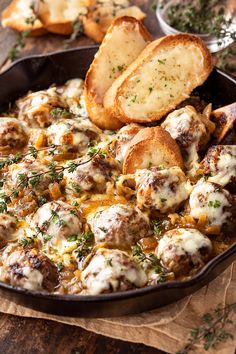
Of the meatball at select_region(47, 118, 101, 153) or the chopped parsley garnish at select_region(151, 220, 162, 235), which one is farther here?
the meatball at select_region(47, 118, 101, 153)

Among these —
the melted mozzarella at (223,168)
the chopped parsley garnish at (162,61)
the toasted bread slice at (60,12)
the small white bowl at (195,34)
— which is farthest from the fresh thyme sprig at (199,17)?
the melted mozzarella at (223,168)

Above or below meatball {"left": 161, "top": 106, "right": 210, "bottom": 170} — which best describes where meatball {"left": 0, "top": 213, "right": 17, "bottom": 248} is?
below

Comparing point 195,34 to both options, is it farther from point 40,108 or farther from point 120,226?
point 120,226

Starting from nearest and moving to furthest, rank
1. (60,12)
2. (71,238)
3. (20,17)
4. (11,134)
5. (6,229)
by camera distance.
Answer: (71,238) < (6,229) < (11,134) < (60,12) < (20,17)

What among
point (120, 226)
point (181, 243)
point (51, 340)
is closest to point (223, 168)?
point (181, 243)

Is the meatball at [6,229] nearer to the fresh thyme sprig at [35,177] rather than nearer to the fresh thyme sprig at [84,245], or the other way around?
the fresh thyme sprig at [35,177]

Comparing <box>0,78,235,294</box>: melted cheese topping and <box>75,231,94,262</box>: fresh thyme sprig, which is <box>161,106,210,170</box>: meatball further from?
<box>75,231,94,262</box>: fresh thyme sprig

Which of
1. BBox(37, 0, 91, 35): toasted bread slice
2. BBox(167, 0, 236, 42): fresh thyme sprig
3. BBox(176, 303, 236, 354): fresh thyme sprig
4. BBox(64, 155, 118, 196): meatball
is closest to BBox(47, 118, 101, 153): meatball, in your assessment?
BBox(64, 155, 118, 196): meatball
